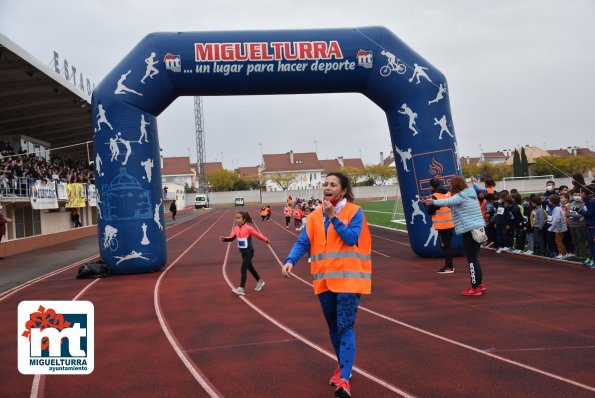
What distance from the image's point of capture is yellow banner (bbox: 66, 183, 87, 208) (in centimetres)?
2777

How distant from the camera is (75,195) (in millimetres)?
28750

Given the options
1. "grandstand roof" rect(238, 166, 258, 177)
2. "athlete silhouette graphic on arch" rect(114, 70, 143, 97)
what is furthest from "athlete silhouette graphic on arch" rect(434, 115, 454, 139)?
"grandstand roof" rect(238, 166, 258, 177)

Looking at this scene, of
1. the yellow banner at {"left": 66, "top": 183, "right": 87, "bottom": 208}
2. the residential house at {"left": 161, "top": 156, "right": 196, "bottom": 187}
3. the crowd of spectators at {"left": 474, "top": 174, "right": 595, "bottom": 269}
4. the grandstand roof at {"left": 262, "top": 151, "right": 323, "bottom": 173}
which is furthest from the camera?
the residential house at {"left": 161, "top": 156, "right": 196, "bottom": 187}

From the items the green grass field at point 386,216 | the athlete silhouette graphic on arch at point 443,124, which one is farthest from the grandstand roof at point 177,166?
the athlete silhouette graphic on arch at point 443,124

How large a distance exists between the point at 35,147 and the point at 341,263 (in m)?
34.0

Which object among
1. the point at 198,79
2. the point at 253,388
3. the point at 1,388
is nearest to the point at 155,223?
the point at 198,79

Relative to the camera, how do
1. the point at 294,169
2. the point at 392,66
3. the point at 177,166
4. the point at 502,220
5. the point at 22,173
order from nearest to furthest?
the point at 392,66 → the point at 502,220 → the point at 22,173 → the point at 294,169 → the point at 177,166

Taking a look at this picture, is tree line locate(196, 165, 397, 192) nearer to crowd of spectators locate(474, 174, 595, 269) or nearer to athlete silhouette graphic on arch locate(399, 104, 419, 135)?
crowd of spectators locate(474, 174, 595, 269)

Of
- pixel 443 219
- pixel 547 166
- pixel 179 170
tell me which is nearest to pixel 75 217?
pixel 443 219

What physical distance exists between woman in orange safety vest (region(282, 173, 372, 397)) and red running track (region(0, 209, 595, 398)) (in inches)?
21.4

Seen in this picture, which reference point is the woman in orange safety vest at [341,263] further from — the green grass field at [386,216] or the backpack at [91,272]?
the green grass field at [386,216]

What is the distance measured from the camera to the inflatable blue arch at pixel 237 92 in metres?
13.0

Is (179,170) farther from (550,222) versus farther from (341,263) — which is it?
(341,263)

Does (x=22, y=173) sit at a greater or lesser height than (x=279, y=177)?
greater
